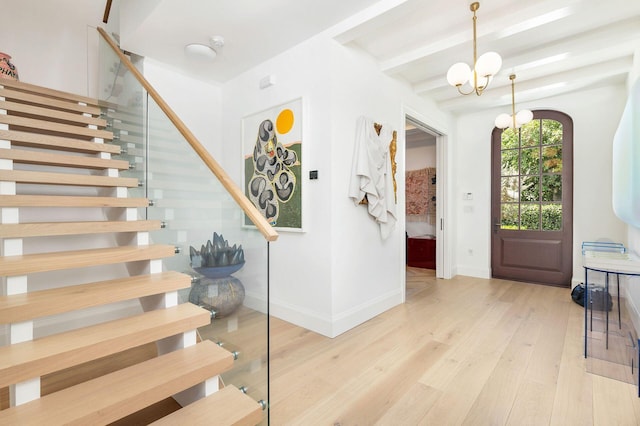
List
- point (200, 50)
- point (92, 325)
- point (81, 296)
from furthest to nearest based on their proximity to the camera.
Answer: point (200, 50) < point (92, 325) < point (81, 296)

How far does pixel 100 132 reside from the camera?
9.17ft

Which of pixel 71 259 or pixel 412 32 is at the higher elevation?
pixel 412 32

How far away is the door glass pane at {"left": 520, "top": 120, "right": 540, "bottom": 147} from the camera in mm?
4418

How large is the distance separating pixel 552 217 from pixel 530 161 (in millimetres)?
852

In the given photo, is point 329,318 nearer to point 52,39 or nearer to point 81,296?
point 81,296

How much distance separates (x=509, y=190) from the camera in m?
4.63

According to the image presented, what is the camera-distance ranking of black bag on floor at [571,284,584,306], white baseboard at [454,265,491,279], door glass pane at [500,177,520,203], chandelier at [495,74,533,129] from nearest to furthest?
black bag on floor at [571,284,584,306], chandelier at [495,74,533,129], door glass pane at [500,177,520,203], white baseboard at [454,265,491,279]

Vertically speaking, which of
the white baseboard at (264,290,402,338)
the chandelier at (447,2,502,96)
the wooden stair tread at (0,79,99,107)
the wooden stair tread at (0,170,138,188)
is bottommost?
the white baseboard at (264,290,402,338)

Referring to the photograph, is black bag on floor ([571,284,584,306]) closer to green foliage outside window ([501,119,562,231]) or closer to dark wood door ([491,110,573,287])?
dark wood door ([491,110,573,287])

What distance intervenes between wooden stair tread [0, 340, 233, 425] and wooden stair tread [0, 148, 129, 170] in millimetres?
1710

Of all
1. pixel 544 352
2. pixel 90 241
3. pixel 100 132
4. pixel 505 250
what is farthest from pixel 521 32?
pixel 90 241

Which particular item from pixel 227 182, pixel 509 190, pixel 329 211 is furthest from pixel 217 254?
pixel 509 190

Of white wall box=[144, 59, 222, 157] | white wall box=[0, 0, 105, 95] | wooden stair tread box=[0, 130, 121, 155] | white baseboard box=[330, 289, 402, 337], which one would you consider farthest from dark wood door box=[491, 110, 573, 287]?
white wall box=[0, 0, 105, 95]

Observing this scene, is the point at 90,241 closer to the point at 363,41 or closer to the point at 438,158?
the point at 363,41
